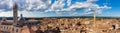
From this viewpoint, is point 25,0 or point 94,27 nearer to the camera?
point 94,27

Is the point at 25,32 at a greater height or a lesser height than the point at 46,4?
lesser

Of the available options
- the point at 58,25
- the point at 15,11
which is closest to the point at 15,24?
the point at 15,11

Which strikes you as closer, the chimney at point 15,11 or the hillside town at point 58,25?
the hillside town at point 58,25

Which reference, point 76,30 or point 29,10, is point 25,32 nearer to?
point 29,10

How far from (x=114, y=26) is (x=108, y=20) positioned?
87 millimetres

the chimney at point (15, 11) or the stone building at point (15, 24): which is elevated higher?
the chimney at point (15, 11)

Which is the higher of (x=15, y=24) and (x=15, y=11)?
(x=15, y=11)

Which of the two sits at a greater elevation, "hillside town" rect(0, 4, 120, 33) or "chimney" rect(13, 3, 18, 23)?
"chimney" rect(13, 3, 18, 23)

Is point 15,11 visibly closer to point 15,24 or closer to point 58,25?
point 15,24

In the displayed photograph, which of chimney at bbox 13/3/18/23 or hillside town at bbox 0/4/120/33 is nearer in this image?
hillside town at bbox 0/4/120/33

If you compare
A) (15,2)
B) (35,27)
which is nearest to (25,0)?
(15,2)

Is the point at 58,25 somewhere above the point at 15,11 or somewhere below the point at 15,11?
below

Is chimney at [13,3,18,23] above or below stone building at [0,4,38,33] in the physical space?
above

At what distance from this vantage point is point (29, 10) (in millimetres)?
3344
